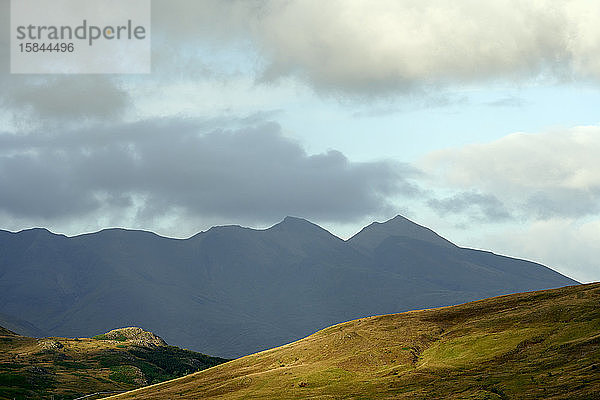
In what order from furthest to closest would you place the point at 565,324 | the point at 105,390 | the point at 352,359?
the point at 105,390 → the point at 352,359 → the point at 565,324

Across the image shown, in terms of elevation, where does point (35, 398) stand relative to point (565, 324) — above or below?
below

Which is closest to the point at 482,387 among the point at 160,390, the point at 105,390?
the point at 160,390

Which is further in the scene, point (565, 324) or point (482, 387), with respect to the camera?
point (565, 324)

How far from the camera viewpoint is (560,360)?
211ft

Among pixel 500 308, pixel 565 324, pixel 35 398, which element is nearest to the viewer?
pixel 565 324

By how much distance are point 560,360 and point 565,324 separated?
1237cm

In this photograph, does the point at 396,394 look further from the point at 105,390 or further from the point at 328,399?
the point at 105,390

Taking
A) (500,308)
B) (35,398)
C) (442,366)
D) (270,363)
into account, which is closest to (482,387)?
(442,366)

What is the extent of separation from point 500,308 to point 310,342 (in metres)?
31.3

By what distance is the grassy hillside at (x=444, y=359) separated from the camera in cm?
6181

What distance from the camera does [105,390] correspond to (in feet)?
642

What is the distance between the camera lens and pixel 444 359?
79125mm

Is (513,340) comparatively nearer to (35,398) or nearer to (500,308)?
(500,308)

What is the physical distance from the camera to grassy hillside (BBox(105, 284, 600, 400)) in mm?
61812
